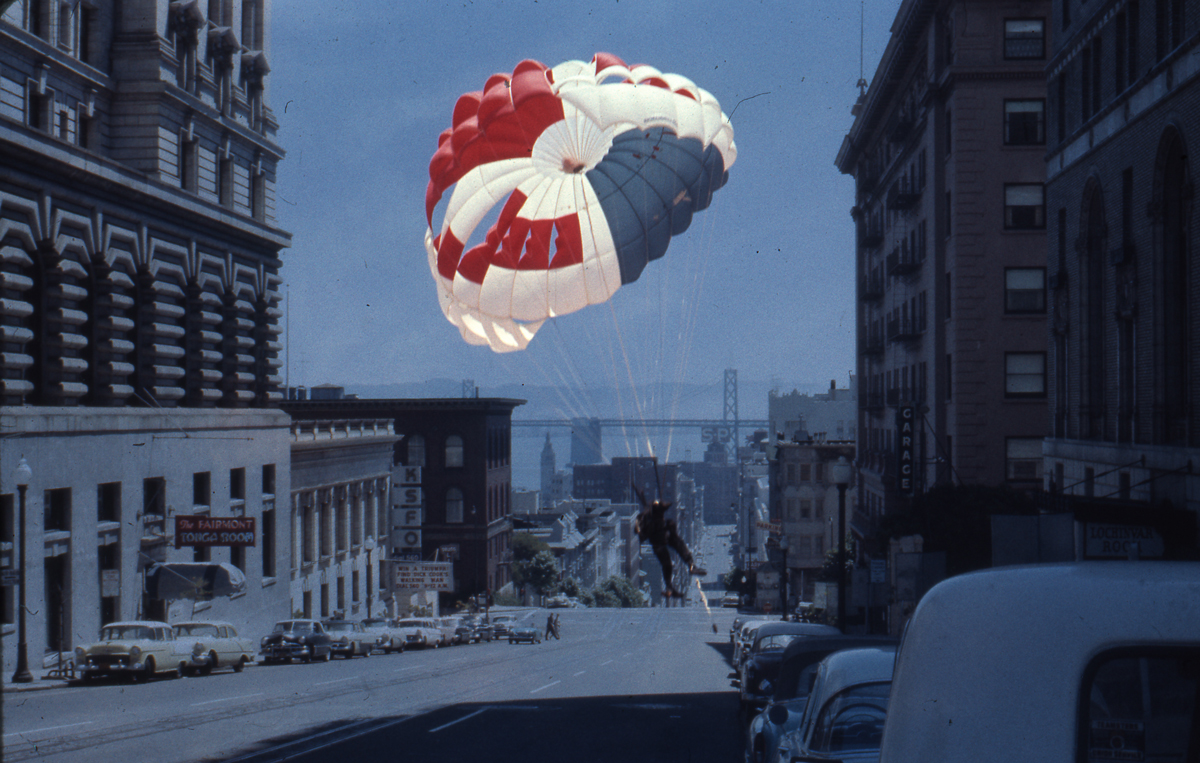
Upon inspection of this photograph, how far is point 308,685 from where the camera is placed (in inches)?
992

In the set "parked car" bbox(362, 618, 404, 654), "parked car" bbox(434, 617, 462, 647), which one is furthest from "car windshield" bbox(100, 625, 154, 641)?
"parked car" bbox(434, 617, 462, 647)

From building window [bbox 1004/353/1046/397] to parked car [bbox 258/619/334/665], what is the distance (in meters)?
25.2

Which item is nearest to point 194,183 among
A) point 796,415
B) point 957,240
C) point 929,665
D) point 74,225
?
point 74,225

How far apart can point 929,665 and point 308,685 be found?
23.8 m

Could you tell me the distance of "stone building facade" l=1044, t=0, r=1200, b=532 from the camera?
70.6 feet

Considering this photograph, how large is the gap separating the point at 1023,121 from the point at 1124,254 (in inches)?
645

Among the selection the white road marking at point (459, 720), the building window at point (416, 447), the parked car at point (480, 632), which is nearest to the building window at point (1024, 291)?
the white road marking at point (459, 720)

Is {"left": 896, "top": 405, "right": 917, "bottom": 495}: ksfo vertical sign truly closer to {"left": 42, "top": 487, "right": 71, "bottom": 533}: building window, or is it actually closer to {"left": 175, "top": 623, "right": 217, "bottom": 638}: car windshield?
{"left": 175, "top": 623, "right": 217, "bottom": 638}: car windshield

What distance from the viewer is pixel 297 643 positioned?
3447cm

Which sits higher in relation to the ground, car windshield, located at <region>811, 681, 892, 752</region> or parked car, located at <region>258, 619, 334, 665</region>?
car windshield, located at <region>811, 681, 892, 752</region>

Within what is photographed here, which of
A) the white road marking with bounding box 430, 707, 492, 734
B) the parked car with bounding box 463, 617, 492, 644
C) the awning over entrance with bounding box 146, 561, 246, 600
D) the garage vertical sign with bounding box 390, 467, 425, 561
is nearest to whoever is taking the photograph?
the white road marking with bounding box 430, 707, 492, 734

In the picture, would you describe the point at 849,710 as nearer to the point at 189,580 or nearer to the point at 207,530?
the point at 207,530

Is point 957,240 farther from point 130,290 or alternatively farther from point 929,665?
point 929,665

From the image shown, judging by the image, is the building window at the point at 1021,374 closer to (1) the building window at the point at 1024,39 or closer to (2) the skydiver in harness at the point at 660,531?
(1) the building window at the point at 1024,39
